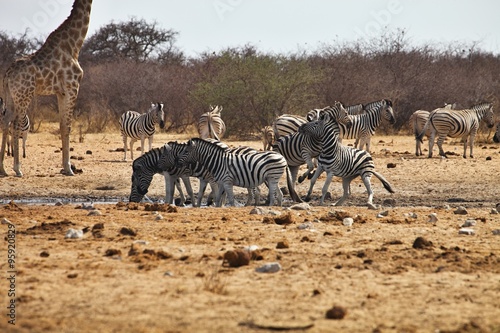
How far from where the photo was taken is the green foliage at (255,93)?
24.5 meters

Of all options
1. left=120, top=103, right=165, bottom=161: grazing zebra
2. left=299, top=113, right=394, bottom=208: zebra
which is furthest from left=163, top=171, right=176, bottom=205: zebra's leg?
left=120, top=103, right=165, bottom=161: grazing zebra

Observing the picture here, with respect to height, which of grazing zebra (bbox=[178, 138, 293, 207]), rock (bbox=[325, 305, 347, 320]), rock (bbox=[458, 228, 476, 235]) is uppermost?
grazing zebra (bbox=[178, 138, 293, 207])

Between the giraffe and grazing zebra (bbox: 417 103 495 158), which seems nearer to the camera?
the giraffe

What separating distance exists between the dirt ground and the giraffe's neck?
5.28m

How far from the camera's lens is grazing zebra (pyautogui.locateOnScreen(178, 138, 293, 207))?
1149 centimetres

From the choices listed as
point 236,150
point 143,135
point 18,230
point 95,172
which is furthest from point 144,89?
point 18,230

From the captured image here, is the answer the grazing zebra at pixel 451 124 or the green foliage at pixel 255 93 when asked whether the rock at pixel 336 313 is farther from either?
the green foliage at pixel 255 93

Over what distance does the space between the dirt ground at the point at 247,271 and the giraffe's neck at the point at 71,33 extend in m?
5.28

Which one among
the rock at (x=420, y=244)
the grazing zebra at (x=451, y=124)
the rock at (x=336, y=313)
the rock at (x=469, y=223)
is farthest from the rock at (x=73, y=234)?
the grazing zebra at (x=451, y=124)

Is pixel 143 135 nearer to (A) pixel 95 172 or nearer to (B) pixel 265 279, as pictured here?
(A) pixel 95 172

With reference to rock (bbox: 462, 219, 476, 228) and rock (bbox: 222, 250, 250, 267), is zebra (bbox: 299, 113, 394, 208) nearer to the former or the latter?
rock (bbox: 462, 219, 476, 228)

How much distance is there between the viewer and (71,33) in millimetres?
15258

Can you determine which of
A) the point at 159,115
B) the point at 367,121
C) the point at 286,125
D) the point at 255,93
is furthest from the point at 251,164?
the point at 255,93

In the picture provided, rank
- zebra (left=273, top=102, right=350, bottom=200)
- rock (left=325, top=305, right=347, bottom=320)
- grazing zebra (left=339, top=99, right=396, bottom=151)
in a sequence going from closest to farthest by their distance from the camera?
rock (left=325, top=305, right=347, bottom=320) < zebra (left=273, top=102, right=350, bottom=200) < grazing zebra (left=339, top=99, right=396, bottom=151)
